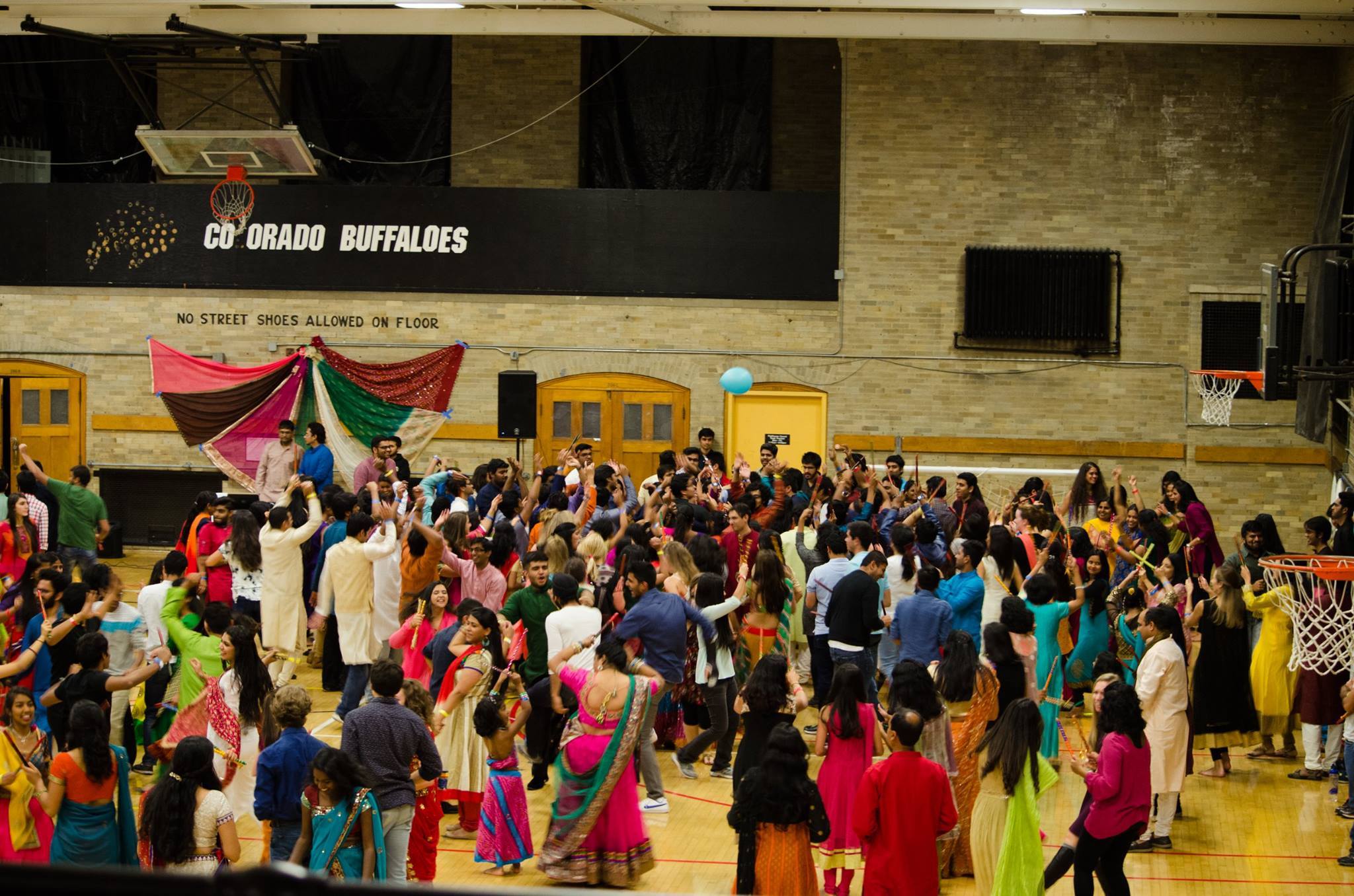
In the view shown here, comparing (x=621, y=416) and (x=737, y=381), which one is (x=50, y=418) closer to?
(x=621, y=416)

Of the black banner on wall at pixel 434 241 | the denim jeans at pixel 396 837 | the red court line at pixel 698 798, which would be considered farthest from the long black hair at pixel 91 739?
the black banner on wall at pixel 434 241

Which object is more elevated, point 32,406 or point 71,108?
point 71,108

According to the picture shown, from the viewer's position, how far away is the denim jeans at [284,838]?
5.91 meters

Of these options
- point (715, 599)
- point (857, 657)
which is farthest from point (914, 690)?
point (857, 657)

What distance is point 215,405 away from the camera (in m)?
16.7

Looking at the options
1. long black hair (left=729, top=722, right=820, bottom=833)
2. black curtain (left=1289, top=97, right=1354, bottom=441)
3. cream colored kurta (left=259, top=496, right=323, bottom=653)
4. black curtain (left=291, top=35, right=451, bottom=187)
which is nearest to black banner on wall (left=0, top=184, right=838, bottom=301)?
black curtain (left=291, top=35, right=451, bottom=187)

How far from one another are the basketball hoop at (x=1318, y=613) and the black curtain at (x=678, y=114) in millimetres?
10539

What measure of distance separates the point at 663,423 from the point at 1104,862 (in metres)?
11.3

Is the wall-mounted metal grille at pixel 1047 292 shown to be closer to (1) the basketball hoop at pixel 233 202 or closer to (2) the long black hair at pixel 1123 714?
(1) the basketball hoop at pixel 233 202

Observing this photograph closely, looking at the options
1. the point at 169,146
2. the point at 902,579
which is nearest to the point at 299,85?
the point at 169,146

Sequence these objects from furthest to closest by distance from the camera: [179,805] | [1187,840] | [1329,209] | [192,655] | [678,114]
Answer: [678,114] → [1329,209] → [1187,840] → [192,655] → [179,805]

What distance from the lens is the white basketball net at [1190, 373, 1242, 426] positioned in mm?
15938

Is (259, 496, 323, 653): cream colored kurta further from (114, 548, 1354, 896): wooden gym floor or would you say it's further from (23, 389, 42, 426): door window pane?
(23, 389, 42, 426): door window pane

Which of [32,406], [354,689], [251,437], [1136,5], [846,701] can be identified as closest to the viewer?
[846,701]
